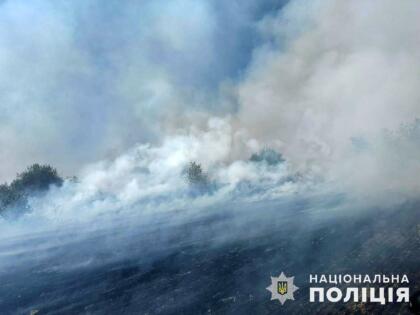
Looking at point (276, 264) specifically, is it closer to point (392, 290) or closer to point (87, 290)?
point (392, 290)

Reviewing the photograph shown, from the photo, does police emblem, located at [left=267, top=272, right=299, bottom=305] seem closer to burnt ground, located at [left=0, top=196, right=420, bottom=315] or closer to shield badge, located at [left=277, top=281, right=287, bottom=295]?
shield badge, located at [left=277, top=281, right=287, bottom=295]

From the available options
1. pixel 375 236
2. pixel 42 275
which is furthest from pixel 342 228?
pixel 42 275

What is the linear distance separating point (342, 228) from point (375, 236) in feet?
74.1

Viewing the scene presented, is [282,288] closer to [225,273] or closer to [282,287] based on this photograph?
[282,287]

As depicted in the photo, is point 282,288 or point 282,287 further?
point 282,287

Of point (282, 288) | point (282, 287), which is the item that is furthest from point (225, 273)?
point (282, 288)

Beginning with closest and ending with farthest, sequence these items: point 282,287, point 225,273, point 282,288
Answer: point 282,288
point 282,287
point 225,273

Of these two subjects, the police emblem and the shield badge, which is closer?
the police emblem

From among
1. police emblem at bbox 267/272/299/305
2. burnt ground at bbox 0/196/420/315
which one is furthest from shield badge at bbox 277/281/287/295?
burnt ground at bbox 0/196/420/315

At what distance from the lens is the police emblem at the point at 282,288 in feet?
155

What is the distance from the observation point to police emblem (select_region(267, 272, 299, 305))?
47281 millimetres

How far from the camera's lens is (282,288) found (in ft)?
167

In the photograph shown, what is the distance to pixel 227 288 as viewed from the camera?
5706 cm

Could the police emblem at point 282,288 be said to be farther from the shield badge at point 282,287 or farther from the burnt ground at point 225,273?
the burnt ground at point 225,273
